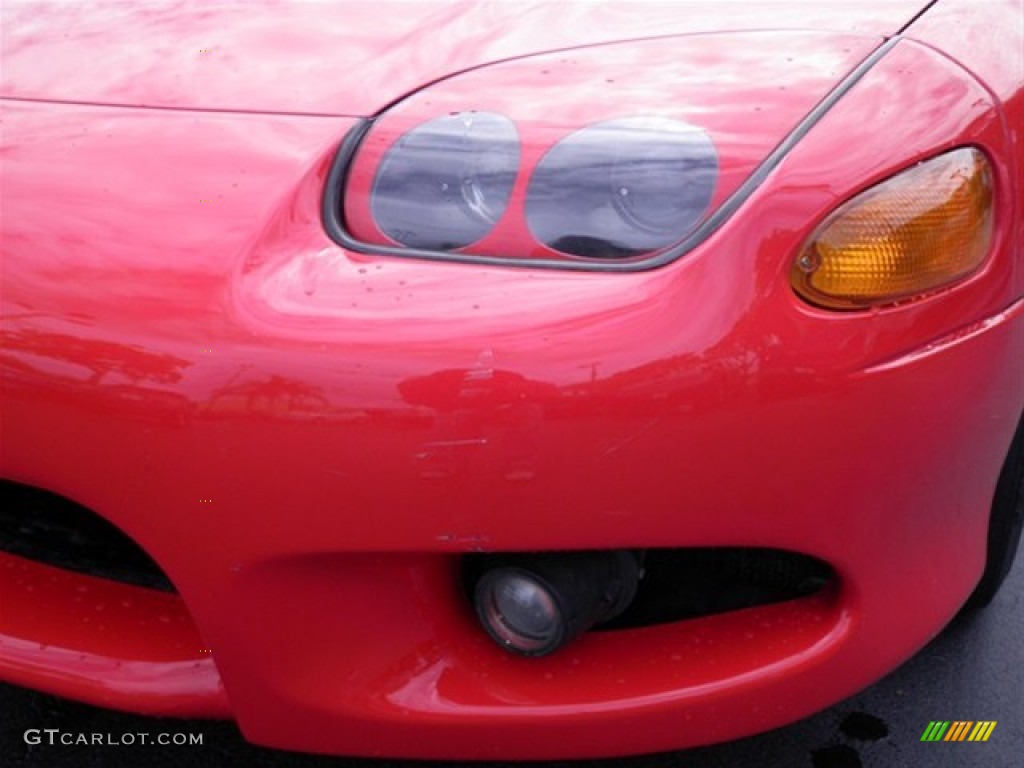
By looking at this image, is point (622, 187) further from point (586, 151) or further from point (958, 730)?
point (958, 730)

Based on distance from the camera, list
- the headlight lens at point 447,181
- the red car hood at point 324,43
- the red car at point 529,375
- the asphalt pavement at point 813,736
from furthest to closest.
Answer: the asphalt pavement at point 813,736
the red car hood at point 324,43
the headlight lens at point 447,181
the red car at point 529,375

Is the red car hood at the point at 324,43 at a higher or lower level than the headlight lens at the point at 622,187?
higher

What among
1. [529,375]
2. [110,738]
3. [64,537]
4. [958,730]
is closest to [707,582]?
[529,375]

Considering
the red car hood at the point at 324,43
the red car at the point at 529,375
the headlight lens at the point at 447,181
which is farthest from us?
the red car hood at the point at 324,43

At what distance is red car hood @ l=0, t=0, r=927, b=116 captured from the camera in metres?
1.75

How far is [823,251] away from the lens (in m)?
1.44

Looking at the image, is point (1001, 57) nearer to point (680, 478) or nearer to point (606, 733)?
point (680, 478)

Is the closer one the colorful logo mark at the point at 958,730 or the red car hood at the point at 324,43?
the red car hood at the point at 324,43

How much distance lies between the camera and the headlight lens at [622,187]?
4.84ft

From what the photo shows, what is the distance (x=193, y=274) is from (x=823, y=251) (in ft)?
2.31

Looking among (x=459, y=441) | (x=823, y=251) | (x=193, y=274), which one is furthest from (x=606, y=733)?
(x=193, y=274)

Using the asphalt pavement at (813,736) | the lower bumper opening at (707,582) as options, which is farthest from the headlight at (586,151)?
the asphalt pavement at (813,736)

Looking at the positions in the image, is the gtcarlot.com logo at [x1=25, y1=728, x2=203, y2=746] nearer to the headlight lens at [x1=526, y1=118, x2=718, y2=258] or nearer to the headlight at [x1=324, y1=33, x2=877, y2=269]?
the headlight at [x1=324, y1=33, x2=877, y2=269]

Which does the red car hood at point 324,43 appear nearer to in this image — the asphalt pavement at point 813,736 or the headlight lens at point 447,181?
the headlight lens at point 447,181
